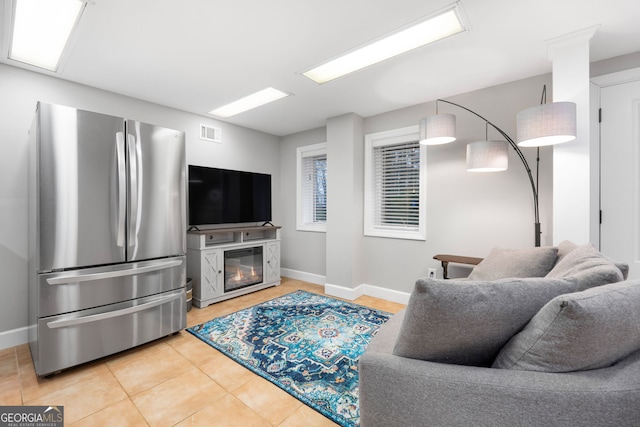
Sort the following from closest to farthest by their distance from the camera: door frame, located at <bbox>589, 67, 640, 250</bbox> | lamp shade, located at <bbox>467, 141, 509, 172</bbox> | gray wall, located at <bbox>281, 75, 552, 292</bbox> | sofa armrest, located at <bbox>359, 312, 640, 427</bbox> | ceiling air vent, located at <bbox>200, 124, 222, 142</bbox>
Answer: sofa armrest, located at <bbox>359, 312, 640, 427</bbox> < door frame, located at <bbox>589, 67, 640, 250</bbox> < lamp shade, located at <bbox>467, 141, 509, 172</bbox> < gray wall, located at <bbox>281, 75, 552, 292</bbox> < ceiling air vent, located at <bbox>200, 124, 222, 142</bbox>

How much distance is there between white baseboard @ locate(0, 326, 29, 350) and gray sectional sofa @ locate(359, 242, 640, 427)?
3.33m

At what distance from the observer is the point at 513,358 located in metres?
0.90

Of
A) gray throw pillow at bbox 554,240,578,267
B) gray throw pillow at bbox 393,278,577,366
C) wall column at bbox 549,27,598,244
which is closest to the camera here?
gray throw pillow at bbox 393,278,577,366

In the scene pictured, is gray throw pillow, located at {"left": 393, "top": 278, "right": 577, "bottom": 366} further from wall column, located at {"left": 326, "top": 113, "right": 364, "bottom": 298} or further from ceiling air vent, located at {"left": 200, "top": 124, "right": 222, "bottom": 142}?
ceiling air vent, located at {"left": 200, "top": 124, "right": 222, "bottom": 142}

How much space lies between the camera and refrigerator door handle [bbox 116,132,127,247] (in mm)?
2252

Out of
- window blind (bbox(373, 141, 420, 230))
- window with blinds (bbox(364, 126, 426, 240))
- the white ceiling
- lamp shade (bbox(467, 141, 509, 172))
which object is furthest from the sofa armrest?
window blind (bbox(373, 141, 420, 230))

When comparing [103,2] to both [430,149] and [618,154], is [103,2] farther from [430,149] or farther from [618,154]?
[618,154]

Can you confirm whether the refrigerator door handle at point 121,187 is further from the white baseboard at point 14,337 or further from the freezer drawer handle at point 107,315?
the white baseboard at point 14,337

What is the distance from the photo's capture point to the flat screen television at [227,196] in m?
3.66

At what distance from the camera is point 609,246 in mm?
2400

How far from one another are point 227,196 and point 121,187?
1.76 meters

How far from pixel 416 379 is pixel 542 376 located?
14.4 inches

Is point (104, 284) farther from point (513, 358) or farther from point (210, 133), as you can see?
point (513, 358)

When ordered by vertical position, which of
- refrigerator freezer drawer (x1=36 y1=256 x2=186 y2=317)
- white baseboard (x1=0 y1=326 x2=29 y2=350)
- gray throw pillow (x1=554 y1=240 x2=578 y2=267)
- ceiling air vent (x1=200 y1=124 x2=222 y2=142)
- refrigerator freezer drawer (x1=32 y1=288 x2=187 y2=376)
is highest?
ceiling air vent (x1=200 y1=124 x2=222 y2=142)
